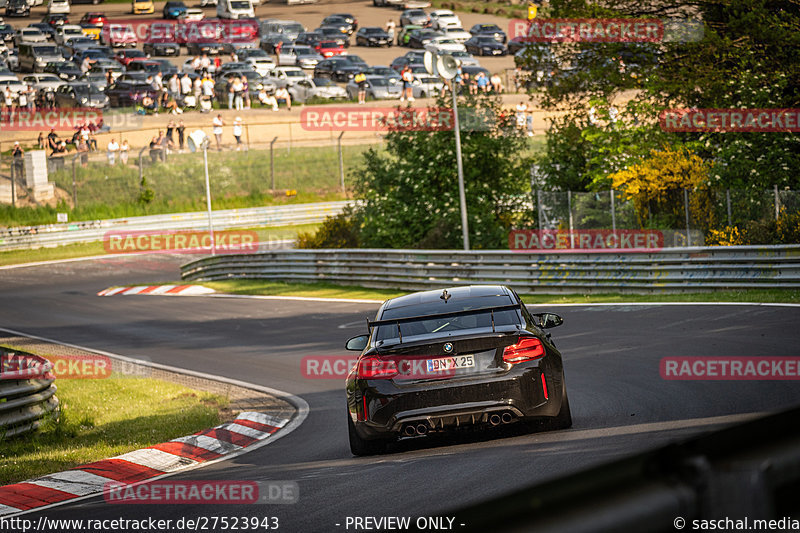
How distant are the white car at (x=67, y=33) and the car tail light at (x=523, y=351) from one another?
63315mm

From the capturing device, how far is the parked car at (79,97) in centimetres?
5288

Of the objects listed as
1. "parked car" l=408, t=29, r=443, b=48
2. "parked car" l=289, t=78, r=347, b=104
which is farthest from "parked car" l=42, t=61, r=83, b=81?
"parked car" l=408, t=29, r=443, b=48

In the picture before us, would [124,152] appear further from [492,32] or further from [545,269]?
[492,32]

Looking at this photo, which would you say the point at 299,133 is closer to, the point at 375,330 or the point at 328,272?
the point at 328,272

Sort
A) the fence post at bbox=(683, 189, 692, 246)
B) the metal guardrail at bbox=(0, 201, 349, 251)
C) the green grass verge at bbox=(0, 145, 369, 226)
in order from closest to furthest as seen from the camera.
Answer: the fence post at bbox=(683, 189, 692, 246) < the metal guardrail at bbox=(0, 201, 349, 251) < the green grass verge at bbox=(0, 145, 369, 226)

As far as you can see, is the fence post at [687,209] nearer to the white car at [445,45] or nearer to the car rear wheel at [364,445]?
the car rear wheel at [364,445]

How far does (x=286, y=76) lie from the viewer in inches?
2276

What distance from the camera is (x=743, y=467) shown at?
143cm

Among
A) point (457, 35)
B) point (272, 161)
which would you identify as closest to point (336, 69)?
point (457, 35)

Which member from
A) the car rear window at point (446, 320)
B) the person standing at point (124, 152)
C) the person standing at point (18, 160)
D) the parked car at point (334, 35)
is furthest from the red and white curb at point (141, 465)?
the parked car at point (334, 35)

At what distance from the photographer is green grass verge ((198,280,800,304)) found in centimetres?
1807

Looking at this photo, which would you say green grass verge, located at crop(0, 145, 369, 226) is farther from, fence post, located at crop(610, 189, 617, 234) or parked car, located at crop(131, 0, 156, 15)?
parked car, located at crop(131, 0, 156, 15)

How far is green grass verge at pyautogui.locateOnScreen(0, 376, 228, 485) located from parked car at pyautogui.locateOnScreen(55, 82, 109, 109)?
39468 millimetres

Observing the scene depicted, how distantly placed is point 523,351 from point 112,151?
137 feet
